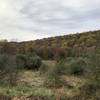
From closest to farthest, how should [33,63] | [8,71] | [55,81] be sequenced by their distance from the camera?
[55,81] < [8,71] < [33,63]

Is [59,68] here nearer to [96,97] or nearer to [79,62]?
[79,62]

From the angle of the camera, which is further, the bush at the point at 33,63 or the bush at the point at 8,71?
the bush at the point at 33,63

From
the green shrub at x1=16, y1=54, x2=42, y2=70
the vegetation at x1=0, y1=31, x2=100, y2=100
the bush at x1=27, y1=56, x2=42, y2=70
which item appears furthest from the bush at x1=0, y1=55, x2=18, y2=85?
the bush at x1=27, y1=56, x2=42, y2=70

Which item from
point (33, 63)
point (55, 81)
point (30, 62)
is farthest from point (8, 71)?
point (30, 62)

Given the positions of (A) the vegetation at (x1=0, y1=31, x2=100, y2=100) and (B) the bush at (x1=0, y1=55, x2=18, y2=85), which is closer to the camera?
(A) the vegetation at (x1=0, y1=31, x2=100, y2=100)

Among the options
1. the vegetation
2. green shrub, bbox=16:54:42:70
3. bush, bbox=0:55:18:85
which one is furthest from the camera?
green shrub, bbox=16:54:42:70

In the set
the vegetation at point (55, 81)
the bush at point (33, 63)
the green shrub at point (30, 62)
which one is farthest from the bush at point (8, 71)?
the bush at point (33, 63)

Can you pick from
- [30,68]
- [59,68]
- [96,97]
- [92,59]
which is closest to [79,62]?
[59,68]

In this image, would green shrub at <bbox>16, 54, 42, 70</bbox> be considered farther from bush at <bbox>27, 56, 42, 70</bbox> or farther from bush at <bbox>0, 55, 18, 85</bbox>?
bush at <bbox>0, 55, 18, 85</bbox>

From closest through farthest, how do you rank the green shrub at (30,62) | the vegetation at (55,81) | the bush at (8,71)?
1. the vegetation at (55,81)
2. the bush at (8,71)
3. the green shrub at (30,62)

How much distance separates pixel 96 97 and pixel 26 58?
623 inches

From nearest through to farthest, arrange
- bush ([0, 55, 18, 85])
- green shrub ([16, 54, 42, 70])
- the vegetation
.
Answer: the vegetation, bush ([0, 55, 18, 85]), green shrub ([16, 54, 42, 70])

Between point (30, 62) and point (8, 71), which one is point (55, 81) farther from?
point (30, 62)

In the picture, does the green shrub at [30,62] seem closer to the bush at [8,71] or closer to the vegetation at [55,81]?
the vegetation at [55,81]
